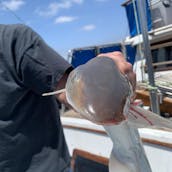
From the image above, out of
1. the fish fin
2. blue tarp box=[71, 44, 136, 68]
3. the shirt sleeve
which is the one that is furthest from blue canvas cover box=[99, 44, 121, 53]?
the fish fin

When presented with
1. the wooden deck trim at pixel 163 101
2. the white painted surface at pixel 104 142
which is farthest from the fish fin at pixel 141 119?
the wooden deck trim at pixel 163 101

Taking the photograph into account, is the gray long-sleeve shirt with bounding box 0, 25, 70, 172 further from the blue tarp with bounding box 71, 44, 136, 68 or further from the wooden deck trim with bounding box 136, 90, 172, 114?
the blue tarp with bounding box 71, 44, 136, 68

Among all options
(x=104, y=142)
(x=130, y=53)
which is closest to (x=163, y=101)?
(x=104, y=142)

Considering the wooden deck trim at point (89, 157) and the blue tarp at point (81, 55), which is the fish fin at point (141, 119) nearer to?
the wooden deck trim at point (89, 157)

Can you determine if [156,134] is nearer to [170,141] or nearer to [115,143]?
[170,141]

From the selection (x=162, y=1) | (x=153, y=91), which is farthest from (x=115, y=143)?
(x=162, y=1)

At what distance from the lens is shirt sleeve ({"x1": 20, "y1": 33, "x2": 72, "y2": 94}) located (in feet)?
3.32

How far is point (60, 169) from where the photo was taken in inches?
46.8

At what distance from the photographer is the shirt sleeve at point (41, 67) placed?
1.01m

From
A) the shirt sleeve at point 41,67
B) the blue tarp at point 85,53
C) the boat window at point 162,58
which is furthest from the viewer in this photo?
the blue tarp at point 85,53

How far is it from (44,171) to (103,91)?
593 mm

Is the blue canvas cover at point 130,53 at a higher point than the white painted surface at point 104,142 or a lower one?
lower

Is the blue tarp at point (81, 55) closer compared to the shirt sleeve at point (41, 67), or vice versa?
the shirt sleeve at point (41, 67)

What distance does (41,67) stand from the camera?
1.02 metres
